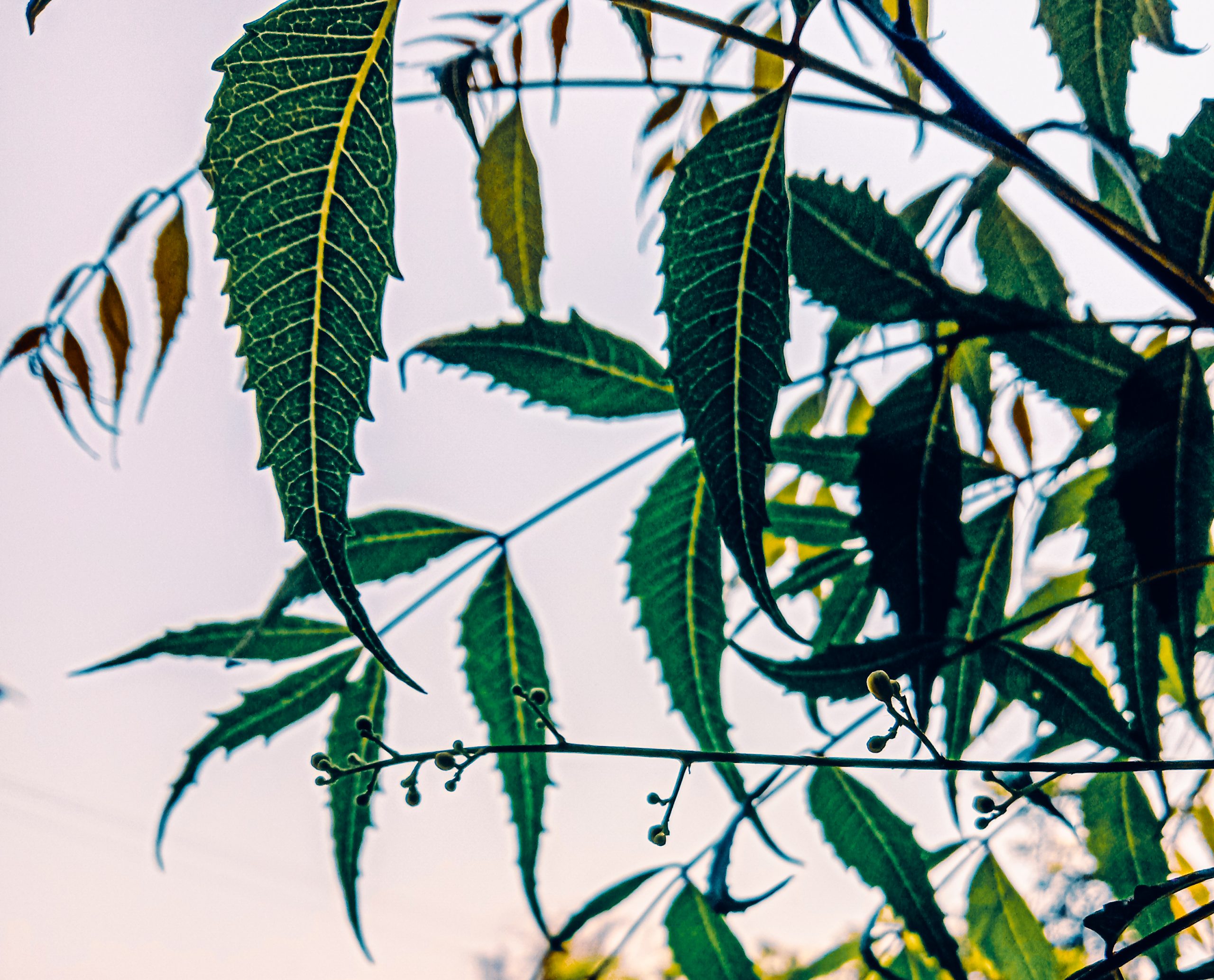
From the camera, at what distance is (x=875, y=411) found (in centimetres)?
35

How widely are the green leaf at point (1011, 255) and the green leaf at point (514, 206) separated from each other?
A: 242 mm

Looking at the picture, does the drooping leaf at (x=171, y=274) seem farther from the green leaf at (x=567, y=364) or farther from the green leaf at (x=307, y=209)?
the green leaf at (x=307, y=209)

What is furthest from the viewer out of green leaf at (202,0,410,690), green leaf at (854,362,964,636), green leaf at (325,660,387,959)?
green leaf at (325,660,387,959)

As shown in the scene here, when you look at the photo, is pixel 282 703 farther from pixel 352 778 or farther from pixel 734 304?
pixel 734 304

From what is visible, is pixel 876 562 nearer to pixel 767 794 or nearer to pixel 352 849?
pixel 767 794

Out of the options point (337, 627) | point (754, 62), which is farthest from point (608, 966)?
point (754, 62)

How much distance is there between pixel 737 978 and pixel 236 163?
415mm

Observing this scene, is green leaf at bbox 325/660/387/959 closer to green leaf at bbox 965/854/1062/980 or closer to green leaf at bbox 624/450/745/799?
green leaf at bbox 624/450/745/799

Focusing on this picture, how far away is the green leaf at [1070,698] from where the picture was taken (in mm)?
327

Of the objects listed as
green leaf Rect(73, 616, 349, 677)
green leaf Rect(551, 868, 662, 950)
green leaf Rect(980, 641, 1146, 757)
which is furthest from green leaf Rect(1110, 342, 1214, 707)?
green leaf Rect(73, 616, 349, 677)

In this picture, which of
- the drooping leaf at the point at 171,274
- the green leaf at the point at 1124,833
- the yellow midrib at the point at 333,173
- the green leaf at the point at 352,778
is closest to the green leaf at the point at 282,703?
the green leaf at the point at 352,778

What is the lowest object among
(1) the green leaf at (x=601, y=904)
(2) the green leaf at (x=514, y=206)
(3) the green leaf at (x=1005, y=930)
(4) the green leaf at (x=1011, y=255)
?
(3) the green leaf at (x=1005, y=930)

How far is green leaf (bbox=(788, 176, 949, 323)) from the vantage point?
34 centimetres

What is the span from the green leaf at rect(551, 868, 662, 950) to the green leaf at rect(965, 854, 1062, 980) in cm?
23
